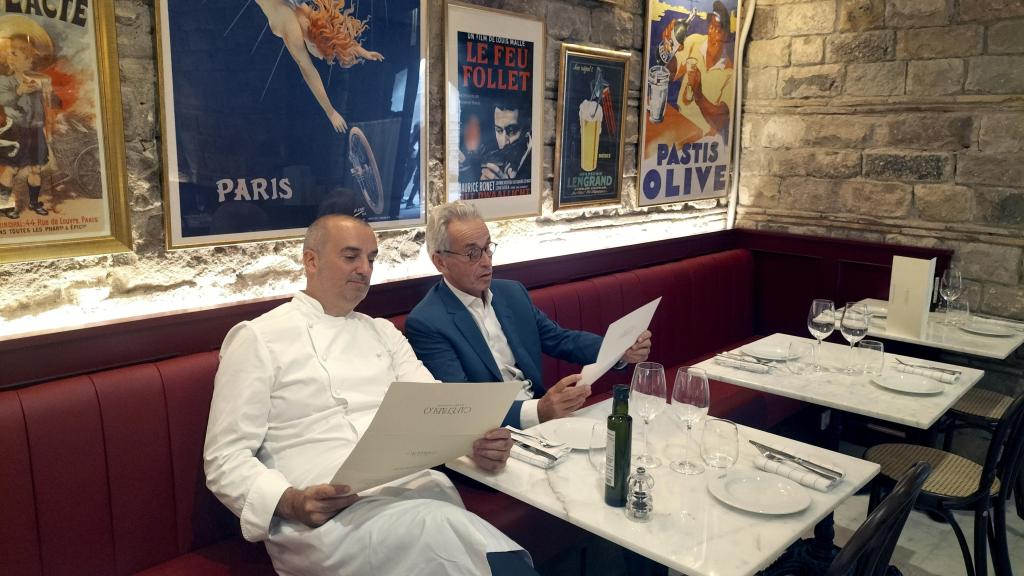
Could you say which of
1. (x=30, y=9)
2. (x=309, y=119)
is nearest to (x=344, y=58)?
(x=309, y=119)

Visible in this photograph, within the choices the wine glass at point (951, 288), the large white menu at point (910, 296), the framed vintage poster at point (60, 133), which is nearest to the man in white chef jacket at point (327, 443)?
the framed vintage poster at point (60, 133)

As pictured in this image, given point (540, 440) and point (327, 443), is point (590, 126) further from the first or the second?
point (327, 443)

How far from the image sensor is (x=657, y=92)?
189 inches

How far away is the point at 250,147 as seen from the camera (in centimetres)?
284

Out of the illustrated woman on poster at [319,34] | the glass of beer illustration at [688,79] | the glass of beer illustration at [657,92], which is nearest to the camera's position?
→ the illustrated woman on poster at [319,34]

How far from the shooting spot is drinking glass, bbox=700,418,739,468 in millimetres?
2068

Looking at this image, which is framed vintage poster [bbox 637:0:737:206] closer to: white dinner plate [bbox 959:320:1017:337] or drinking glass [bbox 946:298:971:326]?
drinking glass [bbox 946:298:971:326]

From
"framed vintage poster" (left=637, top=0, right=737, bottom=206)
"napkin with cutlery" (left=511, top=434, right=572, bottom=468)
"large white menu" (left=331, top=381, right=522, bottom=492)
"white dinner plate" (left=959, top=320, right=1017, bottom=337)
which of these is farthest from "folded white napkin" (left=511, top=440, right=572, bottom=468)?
"framed vintage poster" (left=637, top=0, right=737, bottom=206)

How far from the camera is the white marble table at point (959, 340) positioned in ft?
11.4

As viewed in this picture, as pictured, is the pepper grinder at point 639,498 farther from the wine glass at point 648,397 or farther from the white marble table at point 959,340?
the white marble table at point 959,340

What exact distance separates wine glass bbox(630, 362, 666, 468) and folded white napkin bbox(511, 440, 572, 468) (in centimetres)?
21

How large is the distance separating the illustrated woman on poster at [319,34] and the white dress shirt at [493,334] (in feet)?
2.97

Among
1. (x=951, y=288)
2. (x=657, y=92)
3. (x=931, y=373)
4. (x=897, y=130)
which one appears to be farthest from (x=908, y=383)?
(x=657, y=92)

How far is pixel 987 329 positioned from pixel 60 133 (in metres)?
4.04
